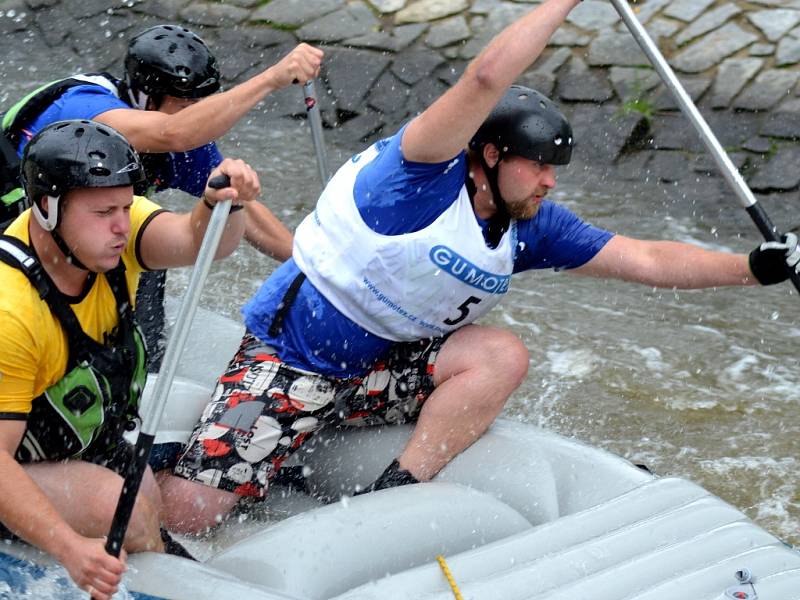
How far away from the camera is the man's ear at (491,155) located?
121 inches

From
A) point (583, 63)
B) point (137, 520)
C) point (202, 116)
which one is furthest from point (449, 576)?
point (583, 63)

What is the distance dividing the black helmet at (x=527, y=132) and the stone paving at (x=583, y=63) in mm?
3678

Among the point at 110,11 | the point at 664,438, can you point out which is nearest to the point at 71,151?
the point at 664,438

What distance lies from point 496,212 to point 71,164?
110cm

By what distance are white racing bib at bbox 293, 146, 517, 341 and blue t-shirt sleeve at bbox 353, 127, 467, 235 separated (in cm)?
2

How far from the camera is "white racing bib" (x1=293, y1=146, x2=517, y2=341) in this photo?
303cm

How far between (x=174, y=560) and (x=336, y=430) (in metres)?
0.79

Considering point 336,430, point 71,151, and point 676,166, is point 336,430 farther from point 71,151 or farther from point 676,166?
point 676,166

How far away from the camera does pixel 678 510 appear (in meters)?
2.89

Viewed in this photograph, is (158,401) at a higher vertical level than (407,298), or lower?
higher

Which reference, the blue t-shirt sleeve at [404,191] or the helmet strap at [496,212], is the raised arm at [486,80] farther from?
the helmet strap at [496,212]

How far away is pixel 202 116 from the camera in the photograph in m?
3.47

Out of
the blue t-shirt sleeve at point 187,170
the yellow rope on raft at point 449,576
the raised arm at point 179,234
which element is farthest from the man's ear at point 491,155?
the blue t-shirt sleeve at point 187,170

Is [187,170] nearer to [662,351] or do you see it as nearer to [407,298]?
[407,298]
